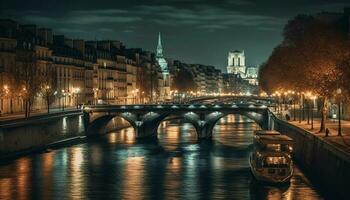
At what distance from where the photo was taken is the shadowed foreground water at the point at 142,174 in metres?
58.5

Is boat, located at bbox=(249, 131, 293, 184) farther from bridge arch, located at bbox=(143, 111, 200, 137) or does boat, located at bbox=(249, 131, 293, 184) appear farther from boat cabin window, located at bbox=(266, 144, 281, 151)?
bridge arch, located at bbox=(143, 111, 200, 137)

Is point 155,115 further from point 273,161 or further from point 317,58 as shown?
point 273,161

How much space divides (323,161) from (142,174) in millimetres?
17542

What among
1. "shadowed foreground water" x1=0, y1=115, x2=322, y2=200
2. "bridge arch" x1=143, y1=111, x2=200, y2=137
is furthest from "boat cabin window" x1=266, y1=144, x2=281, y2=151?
"bridge arch" x1=143, y1=111, x2=200, y2=137

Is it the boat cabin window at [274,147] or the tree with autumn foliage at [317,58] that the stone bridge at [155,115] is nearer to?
the tree with autumn foliage at [317,58]

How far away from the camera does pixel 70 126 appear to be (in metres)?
104

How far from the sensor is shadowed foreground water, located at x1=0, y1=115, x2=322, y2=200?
5853cm

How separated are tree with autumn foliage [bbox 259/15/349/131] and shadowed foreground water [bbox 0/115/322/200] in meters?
9.33

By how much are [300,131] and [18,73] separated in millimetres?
46349

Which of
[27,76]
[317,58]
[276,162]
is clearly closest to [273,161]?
[276,162]

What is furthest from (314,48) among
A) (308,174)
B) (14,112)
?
(14,112)

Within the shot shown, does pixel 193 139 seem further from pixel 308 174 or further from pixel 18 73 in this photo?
pixel 308 174

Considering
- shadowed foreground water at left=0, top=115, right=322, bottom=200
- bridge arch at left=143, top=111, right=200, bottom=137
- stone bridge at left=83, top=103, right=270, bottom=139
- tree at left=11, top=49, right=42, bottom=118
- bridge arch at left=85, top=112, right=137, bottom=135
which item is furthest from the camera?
bridge arch at left=143, top=111, right=200, bottom=137

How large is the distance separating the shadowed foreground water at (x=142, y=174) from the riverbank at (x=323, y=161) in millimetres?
1226
